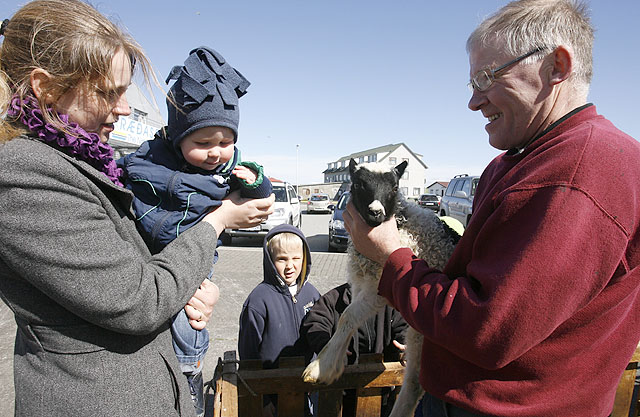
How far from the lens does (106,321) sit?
114 centimetres

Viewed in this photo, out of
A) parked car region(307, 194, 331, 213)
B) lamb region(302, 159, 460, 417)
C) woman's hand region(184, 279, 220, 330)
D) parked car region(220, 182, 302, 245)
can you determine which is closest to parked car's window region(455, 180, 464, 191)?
parked car region(220, 182, 302, 245)

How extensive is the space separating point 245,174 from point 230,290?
6.43 meters

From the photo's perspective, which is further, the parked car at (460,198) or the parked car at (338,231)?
the parked car at (460,198)

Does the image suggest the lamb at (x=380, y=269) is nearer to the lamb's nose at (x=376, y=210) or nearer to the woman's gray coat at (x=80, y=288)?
the lamb's nose at (x=376, y=210)

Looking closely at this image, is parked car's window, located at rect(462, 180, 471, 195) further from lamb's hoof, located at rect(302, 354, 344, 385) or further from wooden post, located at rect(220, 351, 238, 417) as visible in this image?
wooden post, located at rect(220, 351, 238, 417)

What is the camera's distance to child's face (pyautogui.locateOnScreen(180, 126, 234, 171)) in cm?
185

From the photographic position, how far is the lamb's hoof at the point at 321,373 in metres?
2.48

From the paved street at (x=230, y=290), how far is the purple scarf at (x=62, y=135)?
3641mm

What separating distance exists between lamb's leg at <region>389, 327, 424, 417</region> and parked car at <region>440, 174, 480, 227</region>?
1256cm

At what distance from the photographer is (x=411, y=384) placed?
2.34 meters

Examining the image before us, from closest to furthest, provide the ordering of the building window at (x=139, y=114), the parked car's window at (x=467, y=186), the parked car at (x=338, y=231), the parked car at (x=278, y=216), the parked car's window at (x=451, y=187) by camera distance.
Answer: the building window at (x=139, y=114), the parked car at (x=338, y=231), the parked car at (x=278, y=216), the parked car's window at (x=467, y=186), the parked car's window at (x=451, y=187)

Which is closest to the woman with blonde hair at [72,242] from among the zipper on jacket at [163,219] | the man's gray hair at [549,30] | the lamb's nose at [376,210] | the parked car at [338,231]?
the zipper on jacket at [163,219]

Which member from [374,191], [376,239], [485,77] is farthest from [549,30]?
[374,191]

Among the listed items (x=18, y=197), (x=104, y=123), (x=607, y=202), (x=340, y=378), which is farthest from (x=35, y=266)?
(x=340, y=378)
